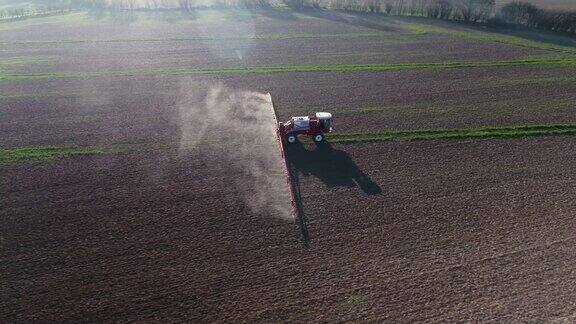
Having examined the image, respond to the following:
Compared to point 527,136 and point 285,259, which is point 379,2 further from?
point 285,259

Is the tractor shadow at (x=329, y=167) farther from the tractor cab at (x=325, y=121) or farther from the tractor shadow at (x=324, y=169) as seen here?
the tractor cab at (x=325, y=121)

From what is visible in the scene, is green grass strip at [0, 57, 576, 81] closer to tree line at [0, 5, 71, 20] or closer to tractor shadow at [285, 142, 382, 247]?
tractor shadow at [285, 142, 382, 247]

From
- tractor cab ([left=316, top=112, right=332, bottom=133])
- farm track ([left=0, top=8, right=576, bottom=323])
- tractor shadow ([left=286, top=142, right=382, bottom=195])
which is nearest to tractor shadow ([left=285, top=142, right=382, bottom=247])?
tractor shadow ([left=286, top=142, right=382, bottom=195])

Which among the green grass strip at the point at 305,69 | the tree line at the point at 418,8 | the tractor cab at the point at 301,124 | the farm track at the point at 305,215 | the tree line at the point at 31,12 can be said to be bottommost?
the farm track at the point at 305,215

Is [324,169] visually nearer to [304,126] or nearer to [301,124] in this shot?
[304,126]

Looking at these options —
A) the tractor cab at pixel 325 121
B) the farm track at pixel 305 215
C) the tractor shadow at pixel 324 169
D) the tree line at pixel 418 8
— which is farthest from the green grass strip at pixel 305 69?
the tractor shadow at pixel 324 169

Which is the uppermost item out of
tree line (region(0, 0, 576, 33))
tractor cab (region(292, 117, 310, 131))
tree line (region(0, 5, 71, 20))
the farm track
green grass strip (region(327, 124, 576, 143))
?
tree line (region(0, 0, 576, 33))

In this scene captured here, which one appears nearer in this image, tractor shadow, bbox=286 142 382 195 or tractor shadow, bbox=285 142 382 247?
tractor shadow, bbox=285 142 382 247
